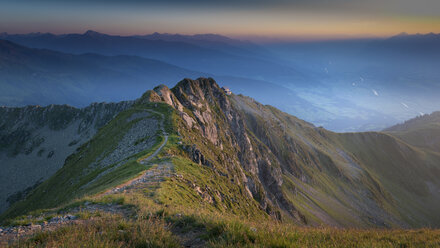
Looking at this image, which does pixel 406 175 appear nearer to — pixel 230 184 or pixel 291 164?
pixel 291 164

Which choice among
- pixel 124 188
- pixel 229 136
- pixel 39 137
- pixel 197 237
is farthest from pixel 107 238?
pixel 39 137

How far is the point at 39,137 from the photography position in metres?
154

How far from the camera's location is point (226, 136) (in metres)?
83.5

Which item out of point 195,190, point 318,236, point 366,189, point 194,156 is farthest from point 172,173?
point 366,189

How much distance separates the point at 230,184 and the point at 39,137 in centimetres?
17473

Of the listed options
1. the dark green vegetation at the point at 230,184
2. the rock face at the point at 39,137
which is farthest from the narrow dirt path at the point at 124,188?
the rock face at the point at 39,137

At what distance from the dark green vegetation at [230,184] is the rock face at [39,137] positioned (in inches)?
3172

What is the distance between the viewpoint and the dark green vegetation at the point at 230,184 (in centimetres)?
747

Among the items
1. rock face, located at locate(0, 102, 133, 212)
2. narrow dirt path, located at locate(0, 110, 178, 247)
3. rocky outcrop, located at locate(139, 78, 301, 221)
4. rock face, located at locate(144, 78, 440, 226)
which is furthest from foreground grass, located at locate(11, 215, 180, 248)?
rock face, located at locate(0, 102, 133, 212)

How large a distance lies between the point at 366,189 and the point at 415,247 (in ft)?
551

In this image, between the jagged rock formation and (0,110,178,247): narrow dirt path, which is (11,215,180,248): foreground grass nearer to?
(0,110,178,247): narrow dirt path

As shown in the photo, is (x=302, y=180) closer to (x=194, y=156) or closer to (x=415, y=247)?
(x=194, y=156)

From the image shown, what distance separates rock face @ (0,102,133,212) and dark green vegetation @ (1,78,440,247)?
264 feet

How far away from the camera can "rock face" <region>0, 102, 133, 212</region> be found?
13038cm
